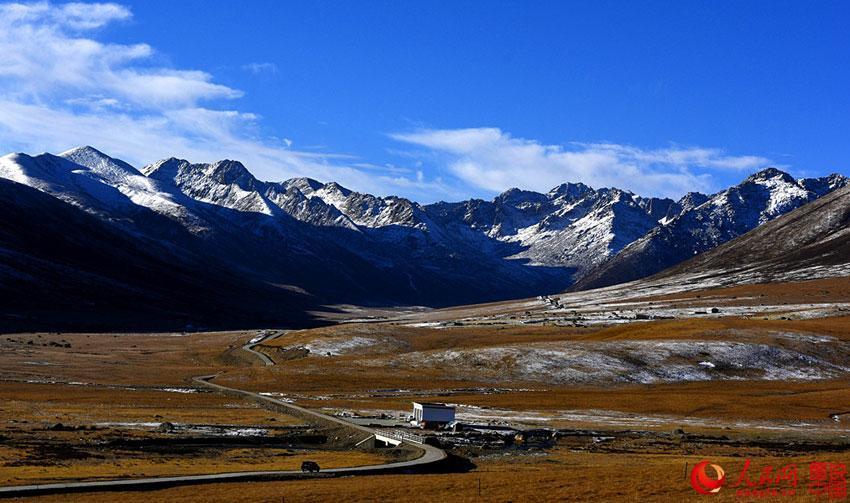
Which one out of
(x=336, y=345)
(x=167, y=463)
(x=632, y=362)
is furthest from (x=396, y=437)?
(x=336, y=345)

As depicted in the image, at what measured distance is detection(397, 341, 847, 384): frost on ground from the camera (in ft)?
474

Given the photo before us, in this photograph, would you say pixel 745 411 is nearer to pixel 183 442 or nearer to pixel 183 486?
pixel 183 442

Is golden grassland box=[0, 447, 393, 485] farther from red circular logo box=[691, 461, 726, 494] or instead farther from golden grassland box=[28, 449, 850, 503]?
red circular logo box=[691, 461, 726, 494]

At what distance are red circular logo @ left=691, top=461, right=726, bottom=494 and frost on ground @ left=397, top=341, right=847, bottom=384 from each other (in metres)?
82.9

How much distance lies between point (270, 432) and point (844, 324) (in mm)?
142178

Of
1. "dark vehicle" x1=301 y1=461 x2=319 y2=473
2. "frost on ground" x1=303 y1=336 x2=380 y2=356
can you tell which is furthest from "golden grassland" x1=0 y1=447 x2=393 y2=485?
"frost on ground" x1=303 y1=336 x2=380 y2=356

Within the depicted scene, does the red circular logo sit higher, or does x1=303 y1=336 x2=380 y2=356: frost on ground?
x1=303 y1=336 x2=380 y2=356: frost on ground

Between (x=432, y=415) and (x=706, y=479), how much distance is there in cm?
3986

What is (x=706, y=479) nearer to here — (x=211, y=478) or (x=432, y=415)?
(x=211, y=478)

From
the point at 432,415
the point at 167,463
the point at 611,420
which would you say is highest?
the point at 432,415

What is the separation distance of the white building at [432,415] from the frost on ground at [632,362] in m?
54.6

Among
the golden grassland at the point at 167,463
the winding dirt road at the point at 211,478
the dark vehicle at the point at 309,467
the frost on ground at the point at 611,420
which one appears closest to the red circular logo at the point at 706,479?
the winding dirt road at the point at 211,478

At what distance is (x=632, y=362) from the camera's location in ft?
488

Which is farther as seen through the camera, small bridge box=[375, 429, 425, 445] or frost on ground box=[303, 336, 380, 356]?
frost on ground box=[303, 336, 380, 356]
